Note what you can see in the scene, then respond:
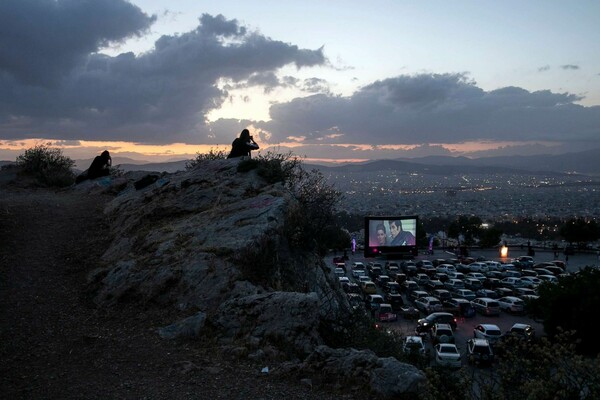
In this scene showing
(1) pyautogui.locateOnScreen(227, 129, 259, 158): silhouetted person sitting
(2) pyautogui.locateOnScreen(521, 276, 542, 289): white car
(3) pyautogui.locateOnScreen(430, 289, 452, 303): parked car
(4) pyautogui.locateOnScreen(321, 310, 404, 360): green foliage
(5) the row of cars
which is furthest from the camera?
(2) pyautogui.locateOnScreen(521, 276, 542, 289): white car

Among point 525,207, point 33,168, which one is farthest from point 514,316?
point 525,207

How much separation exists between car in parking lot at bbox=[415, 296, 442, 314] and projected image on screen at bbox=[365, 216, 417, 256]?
1120cm

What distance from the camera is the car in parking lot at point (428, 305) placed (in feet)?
91.6

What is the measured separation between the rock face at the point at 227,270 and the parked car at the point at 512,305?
69.6ft

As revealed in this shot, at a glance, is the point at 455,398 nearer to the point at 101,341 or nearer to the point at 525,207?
the point at 101,341

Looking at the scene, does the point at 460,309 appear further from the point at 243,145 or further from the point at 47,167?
the point at 47,167

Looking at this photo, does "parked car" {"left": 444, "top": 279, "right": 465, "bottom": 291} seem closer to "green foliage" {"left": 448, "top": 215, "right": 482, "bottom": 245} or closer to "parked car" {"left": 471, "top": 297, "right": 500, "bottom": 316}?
"parked car" {"left": 471, "top": 297, "right": 500, "bottom": 316}

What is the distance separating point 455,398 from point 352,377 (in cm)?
143

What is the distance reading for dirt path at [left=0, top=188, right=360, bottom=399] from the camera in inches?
218

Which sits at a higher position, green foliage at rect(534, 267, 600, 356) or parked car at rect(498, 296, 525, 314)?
green foliage at rect(534, 267, 600, 356)

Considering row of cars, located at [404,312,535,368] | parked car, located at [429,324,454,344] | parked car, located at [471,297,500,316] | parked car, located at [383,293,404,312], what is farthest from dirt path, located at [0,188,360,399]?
parked car, located at [471,297,500,316]

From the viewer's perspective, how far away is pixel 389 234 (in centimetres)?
4106

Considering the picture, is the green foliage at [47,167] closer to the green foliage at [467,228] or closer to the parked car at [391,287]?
the parked car at [391,287]

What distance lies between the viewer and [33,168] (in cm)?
2606
